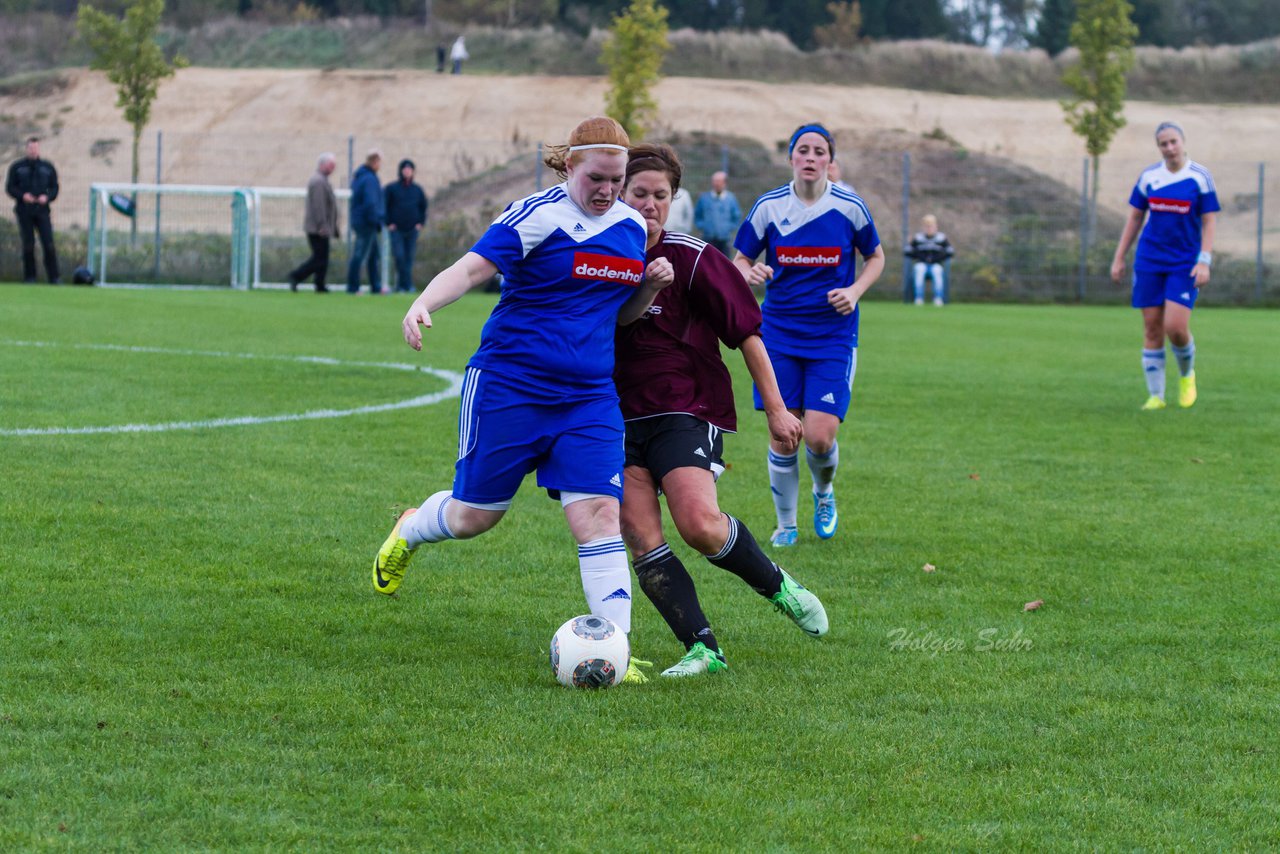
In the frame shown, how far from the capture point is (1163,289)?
12539 mm

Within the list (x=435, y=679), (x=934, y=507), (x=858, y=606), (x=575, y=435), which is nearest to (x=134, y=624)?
(x=435, y=679)

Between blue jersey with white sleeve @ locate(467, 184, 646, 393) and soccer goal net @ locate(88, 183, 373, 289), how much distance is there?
23092 millimetres

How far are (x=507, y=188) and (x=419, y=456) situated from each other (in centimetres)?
3129

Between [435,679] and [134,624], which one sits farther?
[134,624]

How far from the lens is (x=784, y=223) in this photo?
755 centimetres

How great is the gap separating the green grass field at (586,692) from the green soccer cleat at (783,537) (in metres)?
0.18

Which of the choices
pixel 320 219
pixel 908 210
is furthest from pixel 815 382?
pixel 908 210

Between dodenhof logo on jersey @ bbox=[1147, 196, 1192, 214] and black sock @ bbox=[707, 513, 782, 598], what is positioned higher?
dodenhof logo on jersey @ bbox=[1147, 196, 1192, 214]

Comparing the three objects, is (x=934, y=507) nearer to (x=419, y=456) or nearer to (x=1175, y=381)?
(x=419, y=456)

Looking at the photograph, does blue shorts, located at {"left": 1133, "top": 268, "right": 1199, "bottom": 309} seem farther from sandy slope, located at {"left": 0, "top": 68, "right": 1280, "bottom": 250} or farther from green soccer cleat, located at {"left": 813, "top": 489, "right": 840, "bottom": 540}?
sandy slope, located at {"left": 0, "top": 68, "right": 1280, "bottom": 250}

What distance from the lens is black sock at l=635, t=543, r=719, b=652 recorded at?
16.3 ft

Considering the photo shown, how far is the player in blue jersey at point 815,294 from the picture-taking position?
24.5 feet

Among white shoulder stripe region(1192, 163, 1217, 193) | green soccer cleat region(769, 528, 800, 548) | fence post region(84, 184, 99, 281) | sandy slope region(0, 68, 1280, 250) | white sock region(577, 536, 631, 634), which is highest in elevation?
sandy slope region(0, 68, 1280, 250)

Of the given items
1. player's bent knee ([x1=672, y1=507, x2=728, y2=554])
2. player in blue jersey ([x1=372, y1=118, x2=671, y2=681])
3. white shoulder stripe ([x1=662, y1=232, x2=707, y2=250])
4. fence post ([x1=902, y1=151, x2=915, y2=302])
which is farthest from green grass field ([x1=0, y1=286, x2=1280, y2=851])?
fence post ([x1=902, y1=151, x2=915, y2=302])
